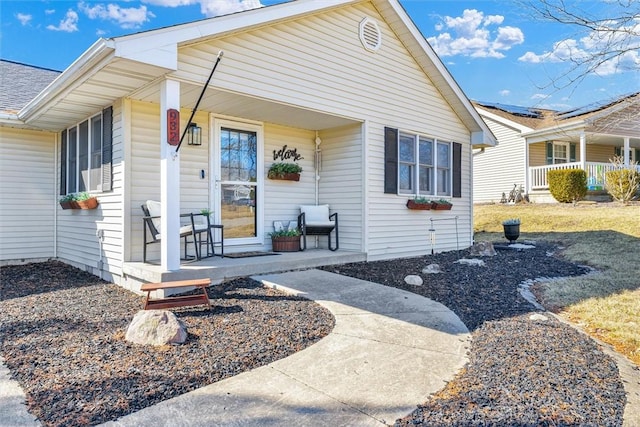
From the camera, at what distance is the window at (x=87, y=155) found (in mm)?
5527

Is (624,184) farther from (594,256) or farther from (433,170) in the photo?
(433,170)

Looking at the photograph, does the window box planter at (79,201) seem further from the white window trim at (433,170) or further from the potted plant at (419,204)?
the potted plant at (419,204)

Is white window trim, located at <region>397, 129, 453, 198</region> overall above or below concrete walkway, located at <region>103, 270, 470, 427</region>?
above

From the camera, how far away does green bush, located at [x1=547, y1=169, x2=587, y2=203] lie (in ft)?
44.6

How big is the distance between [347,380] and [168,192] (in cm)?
297

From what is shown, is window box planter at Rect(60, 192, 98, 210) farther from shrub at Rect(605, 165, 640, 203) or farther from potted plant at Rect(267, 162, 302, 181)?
shrub at Rect(605, 165, 640, 203)

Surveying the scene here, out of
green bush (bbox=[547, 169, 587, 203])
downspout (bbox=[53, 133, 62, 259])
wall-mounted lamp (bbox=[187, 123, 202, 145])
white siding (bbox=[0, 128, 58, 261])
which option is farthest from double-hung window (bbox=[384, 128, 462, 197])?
green bush (bbox=[547, 169, 587, 203])

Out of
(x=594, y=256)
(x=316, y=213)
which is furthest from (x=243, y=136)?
(x=594, y=256)

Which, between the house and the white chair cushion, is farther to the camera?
the white chair cushion

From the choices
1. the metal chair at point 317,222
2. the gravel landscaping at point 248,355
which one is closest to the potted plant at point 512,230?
the metal chair at point 317,222

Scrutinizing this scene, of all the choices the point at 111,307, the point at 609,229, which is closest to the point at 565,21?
the point at 111,307

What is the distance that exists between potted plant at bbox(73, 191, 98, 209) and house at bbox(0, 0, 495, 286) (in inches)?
6.1

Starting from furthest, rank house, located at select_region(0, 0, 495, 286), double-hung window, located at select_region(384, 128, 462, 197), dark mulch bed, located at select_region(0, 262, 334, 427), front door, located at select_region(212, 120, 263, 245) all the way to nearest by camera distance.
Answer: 1. double-hung window, located at select_region(384, 128, 462, 197)
2. front door, located at select_region(212, 120, 263, 245)
3. house, located at select_region(0, 0, 495, 286)
4. dark mulch bed, located at select_region(0, 262, 334, 427)

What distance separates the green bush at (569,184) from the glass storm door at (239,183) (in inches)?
464
